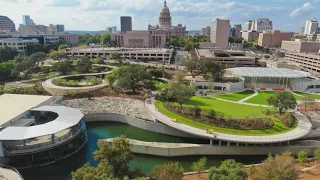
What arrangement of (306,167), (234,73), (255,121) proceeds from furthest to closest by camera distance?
1. (234,73)
2. (255,121)
3. (306,167)

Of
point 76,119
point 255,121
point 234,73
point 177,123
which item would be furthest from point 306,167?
point 234,73

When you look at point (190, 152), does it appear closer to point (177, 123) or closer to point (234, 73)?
point (177, 123)

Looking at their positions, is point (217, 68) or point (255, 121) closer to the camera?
point (255, 121)

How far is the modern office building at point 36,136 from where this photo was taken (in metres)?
31.0

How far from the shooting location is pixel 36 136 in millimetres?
30922

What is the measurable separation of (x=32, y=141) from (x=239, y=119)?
1250 inches

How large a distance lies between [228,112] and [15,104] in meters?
38.4

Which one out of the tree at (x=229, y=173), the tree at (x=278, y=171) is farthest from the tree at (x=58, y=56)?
the tree at (x=278, y=171)

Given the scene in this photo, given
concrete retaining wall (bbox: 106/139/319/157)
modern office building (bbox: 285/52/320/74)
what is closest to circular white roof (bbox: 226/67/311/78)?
modern office building (bbox: 285/52/320/74)

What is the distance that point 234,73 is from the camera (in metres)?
66.6

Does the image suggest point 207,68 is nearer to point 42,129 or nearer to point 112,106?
point 112,106

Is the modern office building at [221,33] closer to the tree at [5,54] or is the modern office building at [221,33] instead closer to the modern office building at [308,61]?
the modern office building at [308,61]

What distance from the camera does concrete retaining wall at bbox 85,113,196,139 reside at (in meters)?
40.6

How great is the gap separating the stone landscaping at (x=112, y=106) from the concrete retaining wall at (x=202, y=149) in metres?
10.2
